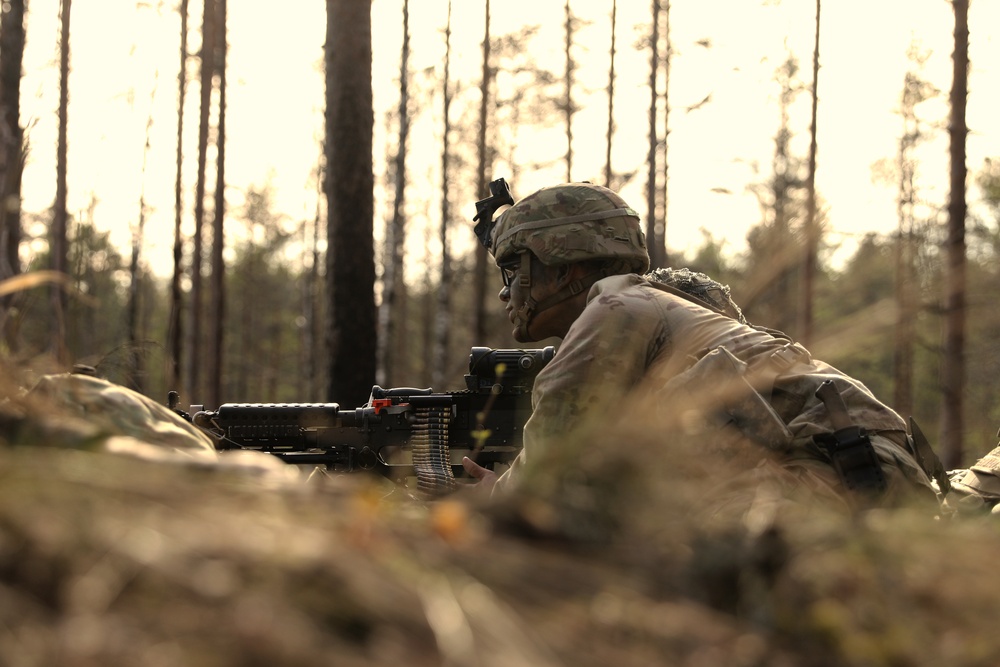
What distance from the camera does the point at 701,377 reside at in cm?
329

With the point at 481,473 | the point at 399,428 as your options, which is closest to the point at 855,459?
the point at 481,473

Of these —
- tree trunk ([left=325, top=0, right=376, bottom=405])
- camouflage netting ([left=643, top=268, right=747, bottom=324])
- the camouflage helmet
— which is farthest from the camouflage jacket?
tree trunk ([left=325, top=0, right=376, bottom=405])

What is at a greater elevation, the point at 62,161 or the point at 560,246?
the point at 62,161

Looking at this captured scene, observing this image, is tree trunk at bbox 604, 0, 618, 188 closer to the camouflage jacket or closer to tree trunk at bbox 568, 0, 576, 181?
tree trunk at bbox 568, 0, 576, 181

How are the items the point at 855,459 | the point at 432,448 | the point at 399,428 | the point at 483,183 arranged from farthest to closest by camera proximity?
the point at 483,183
the point at 399,428
the point at 432,448
the point at 855,459

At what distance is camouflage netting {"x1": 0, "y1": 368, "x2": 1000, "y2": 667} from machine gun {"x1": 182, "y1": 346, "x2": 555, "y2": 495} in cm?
391

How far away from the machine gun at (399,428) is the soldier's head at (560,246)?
446 millimetres

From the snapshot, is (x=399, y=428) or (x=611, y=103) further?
(x=611, y=103)

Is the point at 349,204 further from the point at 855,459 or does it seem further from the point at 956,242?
the point at 956,242

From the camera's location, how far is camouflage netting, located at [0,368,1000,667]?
1037mm

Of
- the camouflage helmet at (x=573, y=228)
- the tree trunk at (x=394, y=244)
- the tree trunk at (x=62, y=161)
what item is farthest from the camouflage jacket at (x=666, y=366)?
the tree trunk at (x=62, y=161)

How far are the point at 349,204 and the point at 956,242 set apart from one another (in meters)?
6.83

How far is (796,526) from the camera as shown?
142cm

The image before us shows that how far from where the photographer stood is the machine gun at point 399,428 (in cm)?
543
